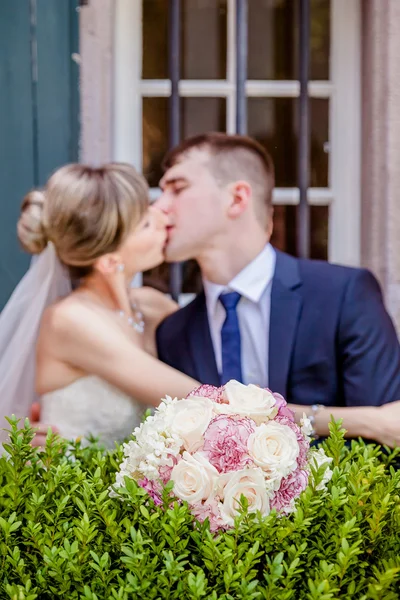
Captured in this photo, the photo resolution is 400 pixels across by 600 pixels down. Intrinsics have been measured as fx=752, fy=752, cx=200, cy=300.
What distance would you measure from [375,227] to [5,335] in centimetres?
149

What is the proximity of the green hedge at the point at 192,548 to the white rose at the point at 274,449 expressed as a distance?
0.09 meters

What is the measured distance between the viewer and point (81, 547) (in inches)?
54.8

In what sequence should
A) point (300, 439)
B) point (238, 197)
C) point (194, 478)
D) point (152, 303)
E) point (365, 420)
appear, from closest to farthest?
point (194, 478) < point (300, 439) < point (365, 420) < point (238, 197) < point (152, 303)

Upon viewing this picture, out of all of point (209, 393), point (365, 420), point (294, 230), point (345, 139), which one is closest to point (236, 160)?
point (294, 230)

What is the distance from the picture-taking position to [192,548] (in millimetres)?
1410

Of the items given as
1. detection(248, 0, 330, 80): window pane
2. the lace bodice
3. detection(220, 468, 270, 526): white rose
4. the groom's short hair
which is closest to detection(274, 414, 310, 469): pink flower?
detection(220, 468, 270, 526): white rose

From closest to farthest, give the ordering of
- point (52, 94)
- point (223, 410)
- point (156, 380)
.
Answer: point (223, 410), point (156, 380), point (52, 94)

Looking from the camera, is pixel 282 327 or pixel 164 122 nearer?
pixel 282 327

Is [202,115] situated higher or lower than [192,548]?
higher

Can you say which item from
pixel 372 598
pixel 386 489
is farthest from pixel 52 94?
pixel 372 598

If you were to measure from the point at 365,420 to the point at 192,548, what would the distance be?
4.25 feet

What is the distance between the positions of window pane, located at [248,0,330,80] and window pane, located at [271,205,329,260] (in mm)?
538

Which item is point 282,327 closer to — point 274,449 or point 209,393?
point 209,393

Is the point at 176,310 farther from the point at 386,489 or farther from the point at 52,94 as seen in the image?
the point at 386,489
